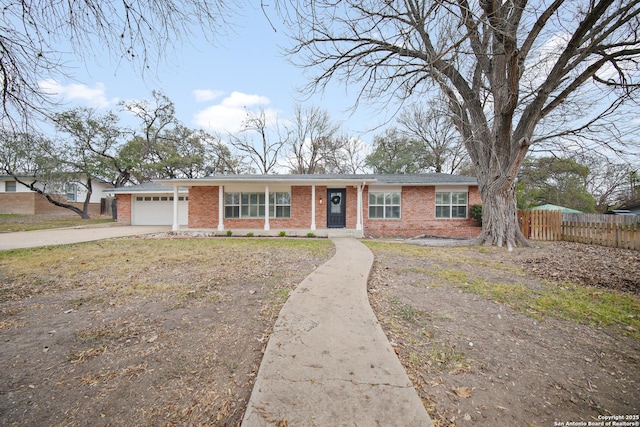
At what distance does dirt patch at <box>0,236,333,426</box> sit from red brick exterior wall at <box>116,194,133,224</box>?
15.0m

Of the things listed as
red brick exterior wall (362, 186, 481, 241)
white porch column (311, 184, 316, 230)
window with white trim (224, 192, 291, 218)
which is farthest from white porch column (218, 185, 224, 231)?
red brick exterior wall (362, 186, 481, 241)

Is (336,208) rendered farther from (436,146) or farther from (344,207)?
(436,146)

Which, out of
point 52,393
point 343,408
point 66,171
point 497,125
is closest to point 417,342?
point 343,408

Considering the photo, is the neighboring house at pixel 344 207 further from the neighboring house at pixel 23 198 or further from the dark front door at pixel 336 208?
the neighboring house at pixel 23 198

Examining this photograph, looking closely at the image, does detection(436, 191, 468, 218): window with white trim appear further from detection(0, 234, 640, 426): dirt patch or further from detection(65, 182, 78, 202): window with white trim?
detection(65, 182, 78, 202): window with white trim

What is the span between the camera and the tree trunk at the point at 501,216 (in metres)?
9.50

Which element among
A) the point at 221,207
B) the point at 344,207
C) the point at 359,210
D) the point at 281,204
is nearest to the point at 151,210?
the point at 221,207

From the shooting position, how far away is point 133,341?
2631mm

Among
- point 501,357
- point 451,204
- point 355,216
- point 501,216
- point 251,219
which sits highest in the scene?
point 451,204

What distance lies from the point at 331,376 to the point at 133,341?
213 centimetres

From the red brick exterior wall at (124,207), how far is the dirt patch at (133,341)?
49.1 feet

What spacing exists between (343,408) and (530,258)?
822 centimetres

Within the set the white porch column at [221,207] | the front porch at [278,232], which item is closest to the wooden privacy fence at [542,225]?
the front porch at [278,232]

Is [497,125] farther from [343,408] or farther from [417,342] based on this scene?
[343,408]
